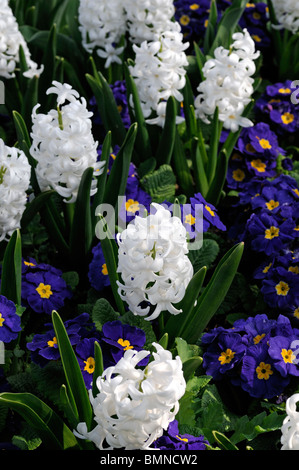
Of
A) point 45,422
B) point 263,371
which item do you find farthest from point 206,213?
point 45,422

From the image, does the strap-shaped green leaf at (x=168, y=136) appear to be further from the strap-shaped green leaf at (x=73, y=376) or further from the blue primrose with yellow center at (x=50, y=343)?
the strap-shaped green leaf at (x=73, y=376)

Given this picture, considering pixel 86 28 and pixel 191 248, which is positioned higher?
pixel 86 28

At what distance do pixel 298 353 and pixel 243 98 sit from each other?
1226 millimetres

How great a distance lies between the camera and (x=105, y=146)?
101 inches

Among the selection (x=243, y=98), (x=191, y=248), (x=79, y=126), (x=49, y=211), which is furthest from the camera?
(x=243, y=98)

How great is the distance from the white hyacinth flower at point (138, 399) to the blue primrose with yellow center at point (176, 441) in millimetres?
159

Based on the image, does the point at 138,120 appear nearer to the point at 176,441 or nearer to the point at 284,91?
the point at 284,91

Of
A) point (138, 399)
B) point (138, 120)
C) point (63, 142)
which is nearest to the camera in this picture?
point (138, 399)

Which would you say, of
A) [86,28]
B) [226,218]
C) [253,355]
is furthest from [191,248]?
[86,28]

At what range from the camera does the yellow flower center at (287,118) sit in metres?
3.31

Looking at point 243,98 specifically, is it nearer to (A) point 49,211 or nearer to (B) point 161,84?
(B) point 161,84

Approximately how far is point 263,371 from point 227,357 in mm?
126

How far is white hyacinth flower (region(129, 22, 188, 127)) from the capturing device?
105 inches

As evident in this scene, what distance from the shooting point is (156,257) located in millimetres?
1782
